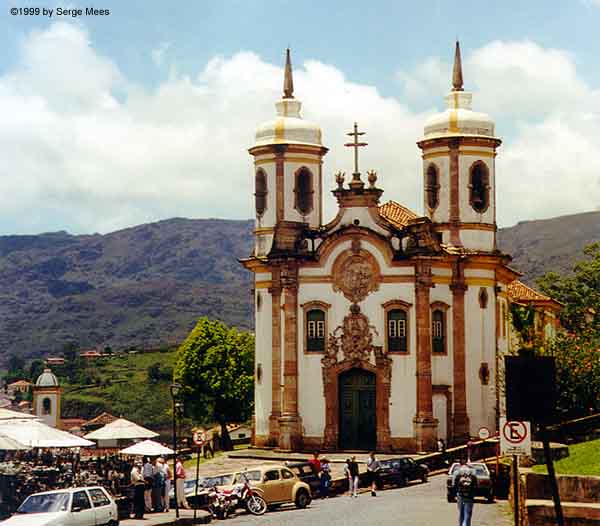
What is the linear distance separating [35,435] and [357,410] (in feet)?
66.3

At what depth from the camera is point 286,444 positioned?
179ft

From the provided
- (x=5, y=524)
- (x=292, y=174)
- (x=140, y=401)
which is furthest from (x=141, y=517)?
(x=140, y=401)

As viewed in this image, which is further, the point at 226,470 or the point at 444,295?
the point at 444,295

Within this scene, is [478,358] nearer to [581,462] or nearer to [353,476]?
[353,476]

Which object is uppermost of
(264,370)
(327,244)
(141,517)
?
(327,244)

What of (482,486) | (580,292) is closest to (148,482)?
(482,486)

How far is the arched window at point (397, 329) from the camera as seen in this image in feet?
177

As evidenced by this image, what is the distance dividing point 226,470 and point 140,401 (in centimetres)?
11981

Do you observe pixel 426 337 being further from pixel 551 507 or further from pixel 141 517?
pixel 551 507

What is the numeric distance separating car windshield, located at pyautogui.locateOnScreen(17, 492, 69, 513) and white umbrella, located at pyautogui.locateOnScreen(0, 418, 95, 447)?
31.5 ft

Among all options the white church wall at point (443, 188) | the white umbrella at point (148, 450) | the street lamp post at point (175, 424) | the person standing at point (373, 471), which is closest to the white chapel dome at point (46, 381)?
the white church wall at point (443, 188)

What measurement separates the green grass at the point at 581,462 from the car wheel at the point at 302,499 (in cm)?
827

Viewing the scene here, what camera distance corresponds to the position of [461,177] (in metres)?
56.4

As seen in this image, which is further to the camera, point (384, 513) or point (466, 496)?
point (384, 513)
